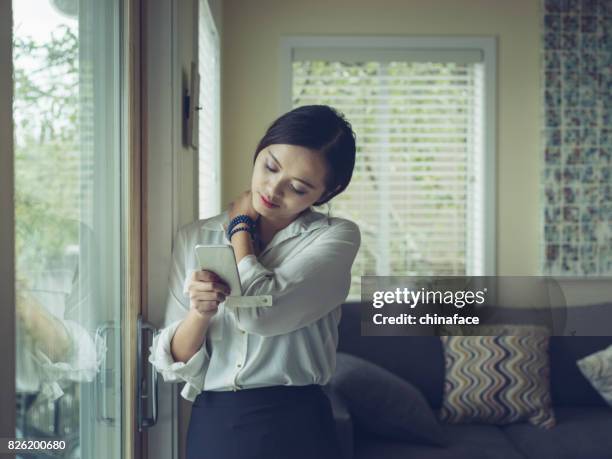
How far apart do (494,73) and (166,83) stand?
2.49m

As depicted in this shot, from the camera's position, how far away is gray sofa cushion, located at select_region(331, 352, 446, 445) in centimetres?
212

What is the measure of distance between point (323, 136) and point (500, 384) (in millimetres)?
1578

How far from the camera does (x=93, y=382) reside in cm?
119

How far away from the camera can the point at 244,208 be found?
1.27 m

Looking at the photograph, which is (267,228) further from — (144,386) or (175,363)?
(144,386)

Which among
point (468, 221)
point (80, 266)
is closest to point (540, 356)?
point (468, 221)

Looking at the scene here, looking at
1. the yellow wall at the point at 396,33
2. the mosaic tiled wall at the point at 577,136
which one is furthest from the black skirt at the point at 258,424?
the mosaic tiled wall at the point at 577,136

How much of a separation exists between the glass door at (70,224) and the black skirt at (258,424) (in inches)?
8.2

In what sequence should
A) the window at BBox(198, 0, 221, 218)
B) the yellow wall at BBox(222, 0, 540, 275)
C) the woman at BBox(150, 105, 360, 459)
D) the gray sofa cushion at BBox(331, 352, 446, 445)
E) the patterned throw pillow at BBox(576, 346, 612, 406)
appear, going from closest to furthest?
the woman at BBox(150, 105, 360, 459), the gray sofa cushion at BBox(331, 352, 446, 445), the window at BBox(198, 0, 221, 218), the patterned throw pillow at BBox(576, 346, 612, 406), the yellow wall at BBox(222, 0, 540, 275)

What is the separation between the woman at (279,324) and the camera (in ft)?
3.78

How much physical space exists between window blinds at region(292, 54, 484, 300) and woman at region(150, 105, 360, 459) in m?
2.24

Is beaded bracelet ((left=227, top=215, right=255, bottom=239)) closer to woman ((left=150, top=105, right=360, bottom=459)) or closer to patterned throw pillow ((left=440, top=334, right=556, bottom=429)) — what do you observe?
woman ((left=150, top=105, right=360, bottom=459))

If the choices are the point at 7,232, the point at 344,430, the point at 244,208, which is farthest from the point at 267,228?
the point at 344,430

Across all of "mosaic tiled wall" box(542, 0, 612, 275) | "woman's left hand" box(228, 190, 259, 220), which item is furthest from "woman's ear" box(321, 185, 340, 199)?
"mosaic tiled wall" box(542, 0, 612, 275)
